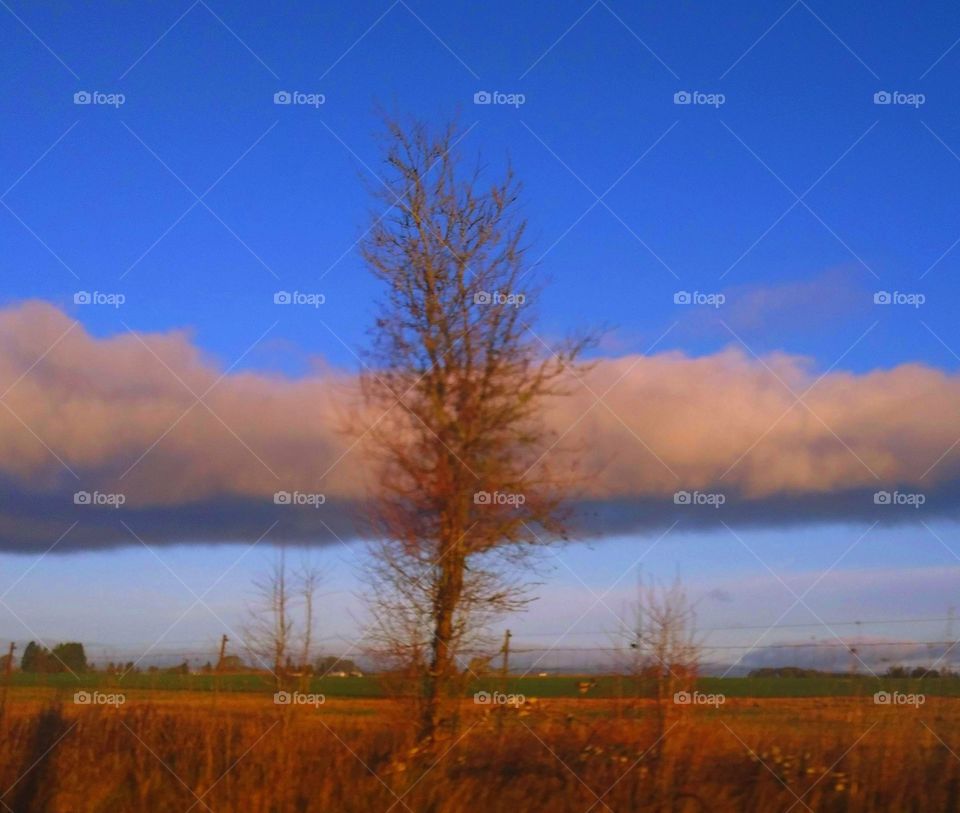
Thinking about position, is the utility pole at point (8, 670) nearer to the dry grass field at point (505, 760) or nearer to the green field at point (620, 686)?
the dry grass field at point (505, 760)

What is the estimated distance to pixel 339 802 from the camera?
11.0m

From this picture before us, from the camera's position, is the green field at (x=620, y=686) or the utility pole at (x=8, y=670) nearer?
the green field at (x=620, y=686)

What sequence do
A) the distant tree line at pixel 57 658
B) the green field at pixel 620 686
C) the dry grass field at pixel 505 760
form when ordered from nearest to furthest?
the dry grass field at pixel 505 760, the green field at pixel 620 686, the distant tree line at pixel 57 658

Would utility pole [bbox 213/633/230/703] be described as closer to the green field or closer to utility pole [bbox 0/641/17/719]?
the green field

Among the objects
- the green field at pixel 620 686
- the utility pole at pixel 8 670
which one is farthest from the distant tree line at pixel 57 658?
the green field at pixel 620 686

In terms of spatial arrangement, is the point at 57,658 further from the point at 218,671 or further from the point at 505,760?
the point at 505,760

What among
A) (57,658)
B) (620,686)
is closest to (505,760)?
(620,686)

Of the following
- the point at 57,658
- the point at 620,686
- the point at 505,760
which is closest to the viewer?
the point at 505,760

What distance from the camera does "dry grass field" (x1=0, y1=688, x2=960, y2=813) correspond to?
1105 cm

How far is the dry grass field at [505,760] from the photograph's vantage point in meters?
11.0

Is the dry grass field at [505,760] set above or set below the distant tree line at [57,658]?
below

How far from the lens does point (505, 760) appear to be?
1176 centimetres

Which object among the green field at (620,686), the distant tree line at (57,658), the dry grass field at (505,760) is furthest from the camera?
the distant tree line at (57,658)

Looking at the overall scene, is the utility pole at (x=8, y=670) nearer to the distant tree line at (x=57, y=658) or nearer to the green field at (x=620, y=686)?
the distant tree line at (x=57, y=658)
